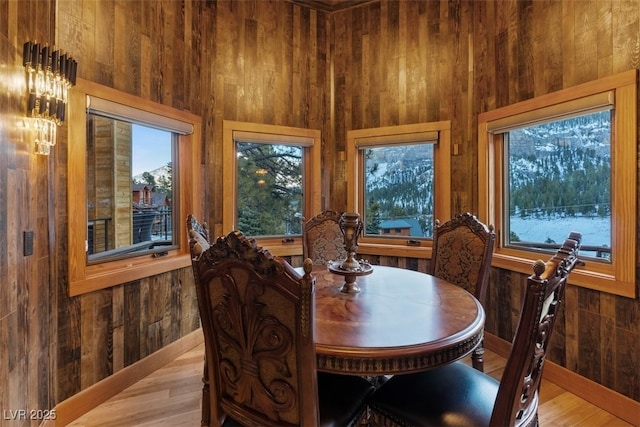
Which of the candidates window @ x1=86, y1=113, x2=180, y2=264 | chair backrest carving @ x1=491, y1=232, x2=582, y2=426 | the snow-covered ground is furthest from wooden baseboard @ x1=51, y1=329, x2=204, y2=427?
the snow-covered ground

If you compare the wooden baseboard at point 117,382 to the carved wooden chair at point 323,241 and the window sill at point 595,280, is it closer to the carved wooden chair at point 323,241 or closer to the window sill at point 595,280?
the carved wooden chair at point 323,241

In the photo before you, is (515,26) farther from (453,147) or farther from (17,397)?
(17,397)

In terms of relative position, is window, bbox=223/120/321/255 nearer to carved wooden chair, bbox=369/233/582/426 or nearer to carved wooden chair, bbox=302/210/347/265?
carved wooden chair, bbox=302/210/347/265

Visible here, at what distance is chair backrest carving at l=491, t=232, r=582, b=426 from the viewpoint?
3.36ft

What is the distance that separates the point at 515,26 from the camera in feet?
9.05

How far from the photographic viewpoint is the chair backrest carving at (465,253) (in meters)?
2.16

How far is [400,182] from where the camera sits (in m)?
3.61

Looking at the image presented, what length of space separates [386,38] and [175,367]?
11.9 ft

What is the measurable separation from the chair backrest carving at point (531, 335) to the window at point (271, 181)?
2582mm

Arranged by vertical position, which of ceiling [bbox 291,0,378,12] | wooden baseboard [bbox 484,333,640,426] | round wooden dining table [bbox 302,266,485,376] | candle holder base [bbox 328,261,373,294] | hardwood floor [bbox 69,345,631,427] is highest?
ceiling [bbox 291,0,378,12]

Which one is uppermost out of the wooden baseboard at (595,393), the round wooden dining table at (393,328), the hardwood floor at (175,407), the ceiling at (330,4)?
the ceiling at (330,4)

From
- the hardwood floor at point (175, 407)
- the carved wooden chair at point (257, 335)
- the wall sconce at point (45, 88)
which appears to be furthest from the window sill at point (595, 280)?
the wall sconce at point (45, 88)

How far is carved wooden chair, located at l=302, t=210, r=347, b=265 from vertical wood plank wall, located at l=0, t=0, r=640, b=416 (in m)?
0.73

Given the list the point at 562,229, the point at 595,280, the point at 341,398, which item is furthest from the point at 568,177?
the point at 341,398
